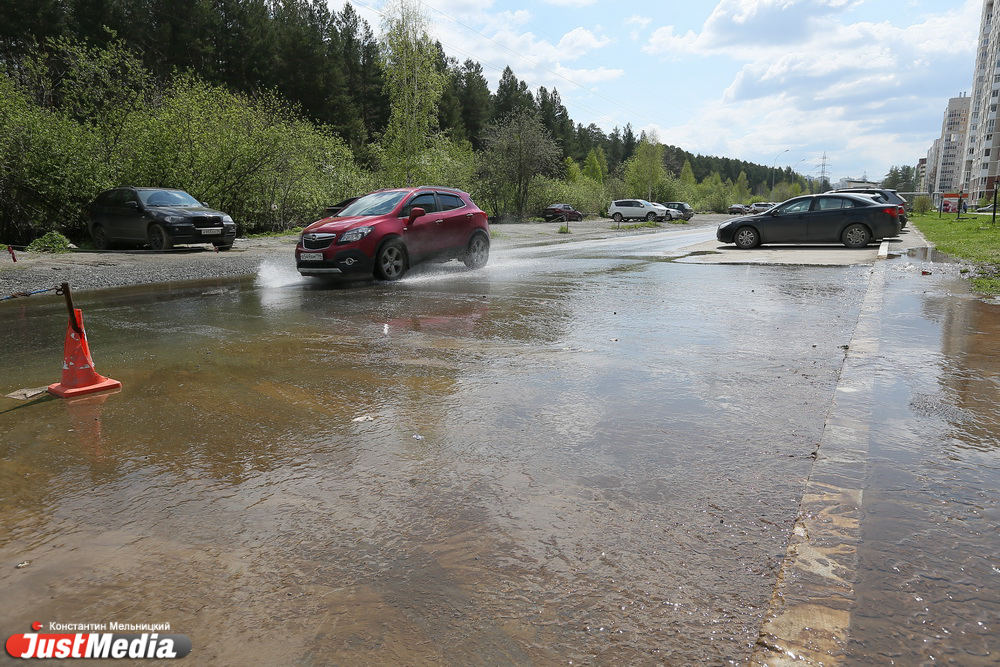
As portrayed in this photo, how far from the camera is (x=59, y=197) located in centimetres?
1908

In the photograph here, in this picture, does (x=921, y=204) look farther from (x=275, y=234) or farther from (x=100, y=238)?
(x=100, y=238)

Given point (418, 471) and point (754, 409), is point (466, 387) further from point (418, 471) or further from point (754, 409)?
point (754, 409)

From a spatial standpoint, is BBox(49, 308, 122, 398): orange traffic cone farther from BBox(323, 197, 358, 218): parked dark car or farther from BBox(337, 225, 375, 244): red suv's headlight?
BBox(323, 197, 358, 218): parked dark car

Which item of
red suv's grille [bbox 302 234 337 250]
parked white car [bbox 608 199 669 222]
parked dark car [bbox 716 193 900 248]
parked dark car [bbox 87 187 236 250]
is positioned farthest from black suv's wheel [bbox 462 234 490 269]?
parked white car [bbox 608 199 669 222]

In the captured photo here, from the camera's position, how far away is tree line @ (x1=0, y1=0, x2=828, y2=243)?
19.4 m

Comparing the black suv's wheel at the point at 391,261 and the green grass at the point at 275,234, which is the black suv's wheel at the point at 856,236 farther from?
the green grass at the point at 275,234

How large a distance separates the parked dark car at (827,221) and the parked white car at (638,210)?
34210mm

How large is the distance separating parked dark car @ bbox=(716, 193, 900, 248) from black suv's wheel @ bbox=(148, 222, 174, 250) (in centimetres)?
1636

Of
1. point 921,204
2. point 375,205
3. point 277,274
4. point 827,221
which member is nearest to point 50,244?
point 277,274

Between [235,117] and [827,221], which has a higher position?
[235,117]

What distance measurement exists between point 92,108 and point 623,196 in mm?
65239

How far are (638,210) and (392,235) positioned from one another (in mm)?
44411

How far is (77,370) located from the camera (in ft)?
16.7

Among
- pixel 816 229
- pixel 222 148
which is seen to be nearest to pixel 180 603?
pixel 816 229
